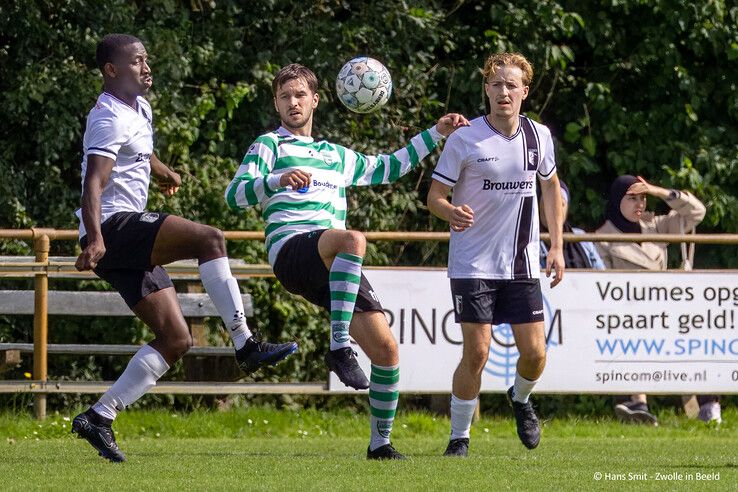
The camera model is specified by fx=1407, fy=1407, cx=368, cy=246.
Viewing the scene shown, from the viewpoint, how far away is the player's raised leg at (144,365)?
6953 mm

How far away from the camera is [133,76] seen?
7.10m

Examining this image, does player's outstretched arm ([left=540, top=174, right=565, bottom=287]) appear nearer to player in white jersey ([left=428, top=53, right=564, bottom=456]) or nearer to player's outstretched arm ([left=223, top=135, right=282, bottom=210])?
player in white jersey ([left=428, top=53, right=564, bottom=456])

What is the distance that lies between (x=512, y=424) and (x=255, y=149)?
13.7ft

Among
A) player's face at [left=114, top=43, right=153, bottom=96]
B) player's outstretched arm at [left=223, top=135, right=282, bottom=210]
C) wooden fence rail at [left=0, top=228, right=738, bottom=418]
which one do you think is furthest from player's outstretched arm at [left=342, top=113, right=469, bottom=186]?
wooden fence rail at [left=0, top=228, right=738, bottom=418]

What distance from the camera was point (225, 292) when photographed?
7004mm

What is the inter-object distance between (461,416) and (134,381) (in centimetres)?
190

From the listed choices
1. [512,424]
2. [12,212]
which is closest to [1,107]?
[12,212]

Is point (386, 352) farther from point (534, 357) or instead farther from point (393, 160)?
point (393, 160)

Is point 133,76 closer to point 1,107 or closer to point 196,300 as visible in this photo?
point 196,300

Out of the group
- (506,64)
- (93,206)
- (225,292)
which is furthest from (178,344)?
(506,64)

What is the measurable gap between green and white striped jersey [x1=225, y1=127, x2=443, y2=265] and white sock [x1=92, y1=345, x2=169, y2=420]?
78 centimetres

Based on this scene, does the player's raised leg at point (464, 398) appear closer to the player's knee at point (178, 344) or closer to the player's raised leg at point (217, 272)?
the player's raised leg at point (217, 272)

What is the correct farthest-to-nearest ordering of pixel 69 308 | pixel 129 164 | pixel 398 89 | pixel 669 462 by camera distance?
pixel 398 89 → pixel 69 308 → pixel 669 462 → pixel 129 164

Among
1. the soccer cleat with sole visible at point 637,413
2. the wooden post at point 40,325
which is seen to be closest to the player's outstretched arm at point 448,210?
the wooden post at point 40,325
